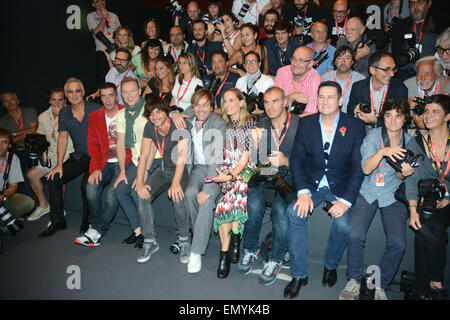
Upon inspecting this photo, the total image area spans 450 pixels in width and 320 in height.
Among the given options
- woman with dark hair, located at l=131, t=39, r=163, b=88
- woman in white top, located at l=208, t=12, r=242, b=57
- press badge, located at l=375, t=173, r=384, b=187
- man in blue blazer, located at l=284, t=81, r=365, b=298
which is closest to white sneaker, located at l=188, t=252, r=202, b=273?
man in blue blazer, located at l=284, t=81, r=365, b=298

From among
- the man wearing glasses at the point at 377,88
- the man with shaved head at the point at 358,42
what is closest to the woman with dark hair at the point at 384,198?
the man wearing glasses at the point at 377,88

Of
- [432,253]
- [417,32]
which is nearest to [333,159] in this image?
[432,253]

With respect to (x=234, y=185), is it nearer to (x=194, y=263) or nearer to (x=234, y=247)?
(x=234, y=247)

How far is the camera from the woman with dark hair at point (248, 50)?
405 cm

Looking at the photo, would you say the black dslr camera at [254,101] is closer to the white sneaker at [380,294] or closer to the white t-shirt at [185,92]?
the white t-shirt at [185,92]

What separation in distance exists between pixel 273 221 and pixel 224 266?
56 cm

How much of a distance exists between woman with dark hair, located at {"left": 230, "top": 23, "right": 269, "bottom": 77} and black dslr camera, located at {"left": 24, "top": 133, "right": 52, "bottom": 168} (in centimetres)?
240

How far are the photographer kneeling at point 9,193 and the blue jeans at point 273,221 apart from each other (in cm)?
241

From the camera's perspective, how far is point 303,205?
238 cm

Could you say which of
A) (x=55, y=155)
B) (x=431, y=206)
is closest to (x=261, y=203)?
(x=431, y=206)

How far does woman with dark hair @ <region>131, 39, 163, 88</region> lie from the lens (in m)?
4.48

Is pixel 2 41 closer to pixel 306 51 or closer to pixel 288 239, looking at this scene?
pixel 306 51

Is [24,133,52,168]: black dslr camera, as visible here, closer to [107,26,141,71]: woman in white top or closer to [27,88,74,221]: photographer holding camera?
[27,88,74,221]: photographer holding camera
